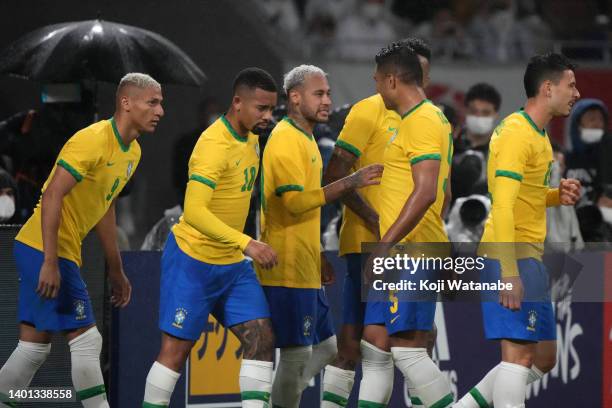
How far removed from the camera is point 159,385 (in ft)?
22.3

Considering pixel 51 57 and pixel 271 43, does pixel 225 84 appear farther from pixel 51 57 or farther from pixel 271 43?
pixel 51 57

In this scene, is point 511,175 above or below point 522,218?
above

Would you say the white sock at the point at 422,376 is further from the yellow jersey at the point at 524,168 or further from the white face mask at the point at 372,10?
the white face mask at the point at 372,10

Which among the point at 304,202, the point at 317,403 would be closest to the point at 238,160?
the point at 304,202

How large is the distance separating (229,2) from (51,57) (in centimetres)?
738

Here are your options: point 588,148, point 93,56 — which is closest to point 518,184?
point 93,56

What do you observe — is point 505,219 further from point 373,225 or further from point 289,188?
point 289,188

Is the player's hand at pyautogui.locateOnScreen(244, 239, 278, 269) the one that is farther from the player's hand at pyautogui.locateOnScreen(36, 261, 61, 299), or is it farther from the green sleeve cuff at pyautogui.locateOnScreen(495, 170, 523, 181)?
the green sleeve cuff at pyautogui.locateOnScreen(495, 170, 523, 181)

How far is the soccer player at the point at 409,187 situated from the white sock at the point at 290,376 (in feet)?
1.84

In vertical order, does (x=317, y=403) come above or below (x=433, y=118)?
below

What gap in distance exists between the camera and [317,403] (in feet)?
28.1

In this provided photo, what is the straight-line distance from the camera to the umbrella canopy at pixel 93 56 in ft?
28.6

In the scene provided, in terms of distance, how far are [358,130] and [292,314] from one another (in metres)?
1.12

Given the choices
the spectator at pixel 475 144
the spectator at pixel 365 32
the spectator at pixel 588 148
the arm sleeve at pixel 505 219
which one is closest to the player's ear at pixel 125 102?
the arm sleeve at pixel 505 219
